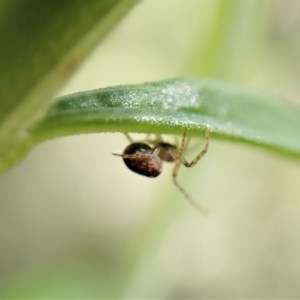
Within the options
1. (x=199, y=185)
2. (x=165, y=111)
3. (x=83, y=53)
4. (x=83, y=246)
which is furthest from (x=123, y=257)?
(x=83, y=53)

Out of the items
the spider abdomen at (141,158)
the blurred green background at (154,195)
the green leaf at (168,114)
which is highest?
the blurred green background at (154,195)

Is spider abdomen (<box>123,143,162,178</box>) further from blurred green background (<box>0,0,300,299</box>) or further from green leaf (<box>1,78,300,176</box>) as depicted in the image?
blurred green background (<box>0,0,300,299</box>)

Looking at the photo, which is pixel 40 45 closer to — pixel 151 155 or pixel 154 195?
pixel 151 155

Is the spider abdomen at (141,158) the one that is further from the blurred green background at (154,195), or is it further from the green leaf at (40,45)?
A: the blurred green background at (154,195)

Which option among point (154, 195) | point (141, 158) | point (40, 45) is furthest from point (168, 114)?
point (154, 195)

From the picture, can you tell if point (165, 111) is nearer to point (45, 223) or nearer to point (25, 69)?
point (25, 69)

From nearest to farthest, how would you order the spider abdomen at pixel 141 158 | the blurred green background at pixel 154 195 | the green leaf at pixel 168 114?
the green leaf at pixel 168 114 < the spider abdomen at pixel 141 158 < the blurred green background at pixel 154 195

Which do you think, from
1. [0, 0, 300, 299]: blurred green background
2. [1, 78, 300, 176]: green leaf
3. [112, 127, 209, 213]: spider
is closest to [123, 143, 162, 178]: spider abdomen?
[112, 127, 209, 213]: spider

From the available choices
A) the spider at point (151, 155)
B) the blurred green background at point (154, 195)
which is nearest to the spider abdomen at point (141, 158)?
the spider at point (151, 155)

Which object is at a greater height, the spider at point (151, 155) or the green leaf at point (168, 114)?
the spider at point (151, 155)
